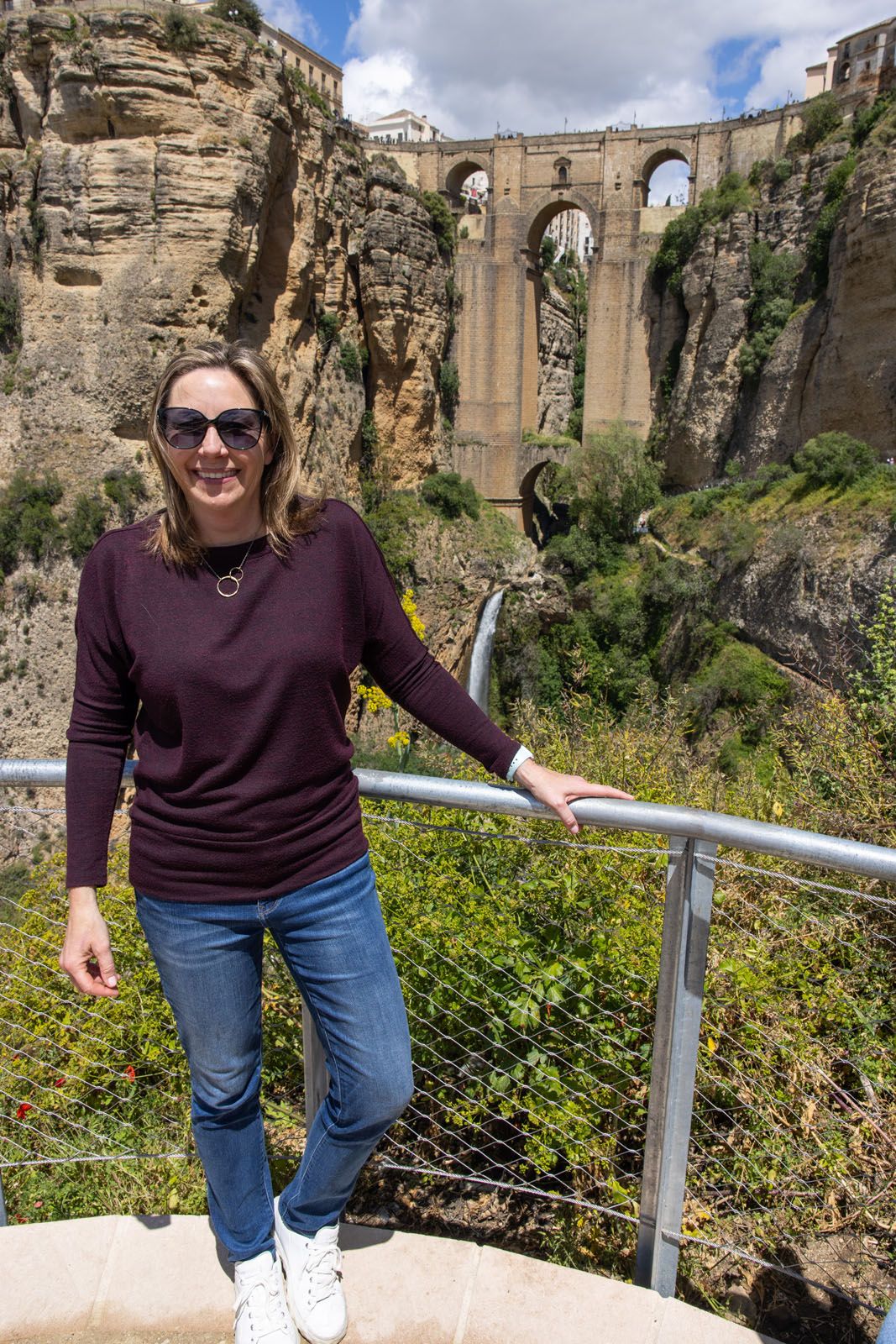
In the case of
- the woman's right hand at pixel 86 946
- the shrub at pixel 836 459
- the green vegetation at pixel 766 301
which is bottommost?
the woman's right hand at pixel 86 946

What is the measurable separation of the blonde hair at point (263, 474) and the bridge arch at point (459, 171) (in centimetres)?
2971

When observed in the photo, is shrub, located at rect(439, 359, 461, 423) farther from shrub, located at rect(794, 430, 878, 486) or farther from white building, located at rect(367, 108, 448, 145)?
white building, located at rect(367, 108, 448, 145)

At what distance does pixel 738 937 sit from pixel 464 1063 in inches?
38.5

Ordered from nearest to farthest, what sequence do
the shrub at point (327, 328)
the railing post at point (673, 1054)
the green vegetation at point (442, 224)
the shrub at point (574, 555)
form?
1. the railing post at point (673, 1054)
2. the shrub at point (327, 328)
3. the shrub at point (574, 555)
4. the green vegetation at point (442, 224)

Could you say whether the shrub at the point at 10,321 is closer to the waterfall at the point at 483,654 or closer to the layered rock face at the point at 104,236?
the layered rock face at the point at 104,236

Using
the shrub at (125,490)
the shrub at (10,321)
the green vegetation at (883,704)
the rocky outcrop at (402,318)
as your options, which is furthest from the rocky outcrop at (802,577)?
the shrub at (10,321)

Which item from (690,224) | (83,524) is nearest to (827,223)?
(690,224)

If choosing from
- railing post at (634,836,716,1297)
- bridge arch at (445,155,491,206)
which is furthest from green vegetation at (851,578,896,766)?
bridge arch at (445,155,491,206)

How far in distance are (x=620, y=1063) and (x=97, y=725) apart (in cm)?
164

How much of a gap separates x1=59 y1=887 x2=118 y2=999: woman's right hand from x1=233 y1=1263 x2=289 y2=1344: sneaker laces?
68 centimetres

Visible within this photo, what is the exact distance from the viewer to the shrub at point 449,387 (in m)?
26.3

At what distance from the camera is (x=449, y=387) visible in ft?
86.9

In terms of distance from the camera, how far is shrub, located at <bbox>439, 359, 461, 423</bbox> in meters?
26.3

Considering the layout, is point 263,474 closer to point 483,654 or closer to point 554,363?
point 483,654
